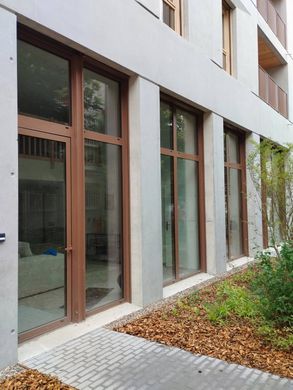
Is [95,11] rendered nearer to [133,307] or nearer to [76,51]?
[76,51]

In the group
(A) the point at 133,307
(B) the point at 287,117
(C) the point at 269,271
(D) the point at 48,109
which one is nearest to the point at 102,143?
(D) the point at 48,109

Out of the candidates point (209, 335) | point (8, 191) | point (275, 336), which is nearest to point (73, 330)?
point (209, 335)

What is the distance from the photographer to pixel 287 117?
15.8 m

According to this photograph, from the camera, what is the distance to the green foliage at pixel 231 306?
17.9ft

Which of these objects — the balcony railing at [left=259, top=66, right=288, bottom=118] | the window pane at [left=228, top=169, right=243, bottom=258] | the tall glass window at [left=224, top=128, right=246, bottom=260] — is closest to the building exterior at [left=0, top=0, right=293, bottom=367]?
the tall glass window at [left=224, top=128, right=246, bottom=260]

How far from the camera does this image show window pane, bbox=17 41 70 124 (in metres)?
4.64

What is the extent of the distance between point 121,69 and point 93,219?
2.31m

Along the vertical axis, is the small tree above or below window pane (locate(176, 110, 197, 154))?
below

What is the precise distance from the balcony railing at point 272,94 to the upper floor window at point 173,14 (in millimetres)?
5403

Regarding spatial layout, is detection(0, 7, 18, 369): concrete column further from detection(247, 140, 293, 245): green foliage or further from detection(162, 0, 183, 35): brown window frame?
detection(247, 140, 293, 245): green foliage

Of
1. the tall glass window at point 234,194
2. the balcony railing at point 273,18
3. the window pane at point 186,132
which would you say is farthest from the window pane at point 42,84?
the balcony railing at point 273,18

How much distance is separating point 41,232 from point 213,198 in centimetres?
477

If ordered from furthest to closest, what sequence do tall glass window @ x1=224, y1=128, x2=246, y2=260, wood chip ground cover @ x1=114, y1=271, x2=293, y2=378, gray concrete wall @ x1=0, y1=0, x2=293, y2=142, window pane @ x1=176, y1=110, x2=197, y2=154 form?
tall glass window @ x1=224, y1=128, x2=246, y2=260, window pane @ x1=176, y1=110, x2=197, y2=154, gray concrete wall @ x1=0, y1=0, x2=293, y2=142, wood chip ground cover @ x1=114, y1=271, x2=293, y2=378

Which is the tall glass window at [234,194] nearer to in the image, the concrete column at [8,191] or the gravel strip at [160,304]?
the gravel strip at [160,304]
